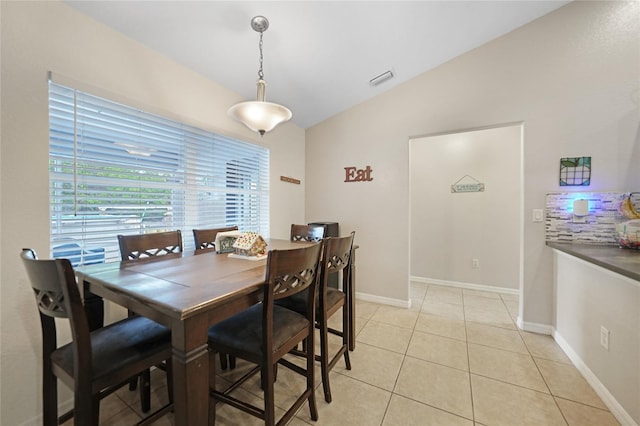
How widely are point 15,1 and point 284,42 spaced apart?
1558 mm

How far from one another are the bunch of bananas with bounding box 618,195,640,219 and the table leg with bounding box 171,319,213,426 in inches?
124

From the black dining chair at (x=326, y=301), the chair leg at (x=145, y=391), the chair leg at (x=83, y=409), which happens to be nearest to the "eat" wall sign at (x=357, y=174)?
the black dining chair at (x=326, y=301)

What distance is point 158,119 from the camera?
1968 millimetres

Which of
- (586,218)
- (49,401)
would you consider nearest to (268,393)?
(49,401)

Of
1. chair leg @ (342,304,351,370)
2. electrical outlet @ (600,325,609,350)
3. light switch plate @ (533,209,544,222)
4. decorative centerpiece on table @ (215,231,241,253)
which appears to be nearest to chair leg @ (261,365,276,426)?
chair leg @ (342,304,351,370)

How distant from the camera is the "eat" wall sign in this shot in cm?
319

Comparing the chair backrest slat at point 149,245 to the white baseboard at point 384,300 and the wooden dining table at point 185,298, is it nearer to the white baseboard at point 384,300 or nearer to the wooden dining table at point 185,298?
the wooden dining table at point 185,298

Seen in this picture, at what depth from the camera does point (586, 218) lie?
2.18 m

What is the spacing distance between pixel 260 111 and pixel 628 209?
118 inches

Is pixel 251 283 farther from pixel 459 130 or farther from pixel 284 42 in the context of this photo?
pixel 459 130

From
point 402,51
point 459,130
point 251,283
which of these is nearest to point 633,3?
point 459,130

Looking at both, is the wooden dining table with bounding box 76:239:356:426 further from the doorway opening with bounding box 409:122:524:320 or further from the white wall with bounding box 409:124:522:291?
the white wall with bounding box 409:124:522:291

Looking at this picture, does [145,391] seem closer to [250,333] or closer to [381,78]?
[250,333]

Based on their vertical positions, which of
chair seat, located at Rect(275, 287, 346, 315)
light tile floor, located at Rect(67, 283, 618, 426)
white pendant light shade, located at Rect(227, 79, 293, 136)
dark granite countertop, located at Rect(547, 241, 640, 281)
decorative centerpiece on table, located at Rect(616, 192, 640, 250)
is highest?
white pendant light shade, located at Rect(227, 79, 293, 136)
